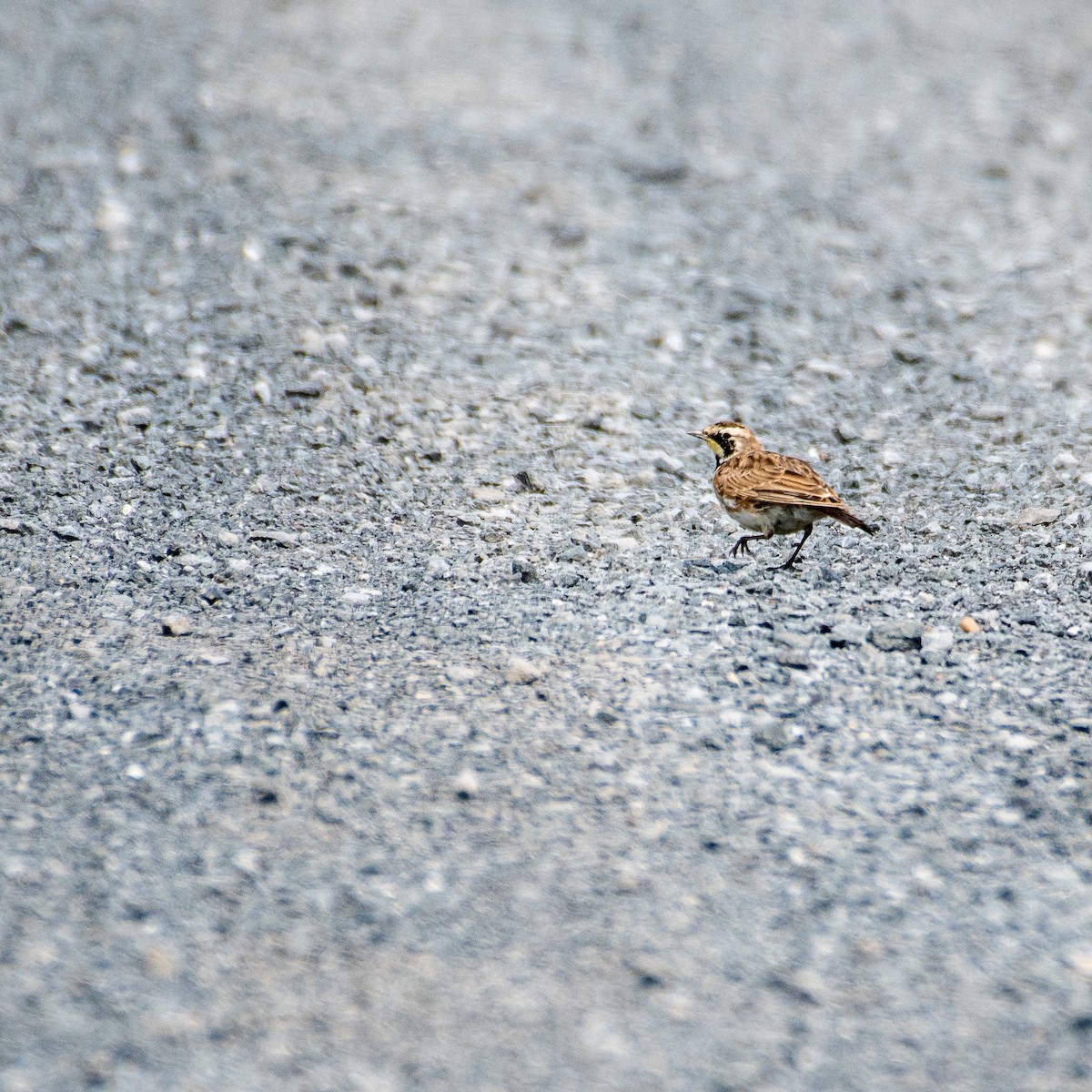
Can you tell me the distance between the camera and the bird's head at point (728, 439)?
25.0ft

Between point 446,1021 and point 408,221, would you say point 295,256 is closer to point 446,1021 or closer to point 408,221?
point 408,221

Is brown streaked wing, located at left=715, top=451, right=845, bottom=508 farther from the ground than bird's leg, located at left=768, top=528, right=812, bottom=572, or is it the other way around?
brown streaked wing, located at left=715, top=451, right=845, bottom=508

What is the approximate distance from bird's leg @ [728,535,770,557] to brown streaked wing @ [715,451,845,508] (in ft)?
0.95

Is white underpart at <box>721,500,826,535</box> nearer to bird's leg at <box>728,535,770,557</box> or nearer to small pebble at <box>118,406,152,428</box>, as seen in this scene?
bird's leg at <box>728,535,770,557</box>

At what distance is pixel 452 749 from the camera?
18.2 feet

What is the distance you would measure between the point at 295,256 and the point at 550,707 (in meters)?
5.39

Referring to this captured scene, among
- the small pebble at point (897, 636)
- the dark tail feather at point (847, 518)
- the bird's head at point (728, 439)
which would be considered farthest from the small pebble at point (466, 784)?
the bird's head at point (728, 439)

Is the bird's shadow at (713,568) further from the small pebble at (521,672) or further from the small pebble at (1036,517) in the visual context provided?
the small pebble at (1036,517)

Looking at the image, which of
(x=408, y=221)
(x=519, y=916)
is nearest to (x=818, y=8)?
(x=408, y=221)

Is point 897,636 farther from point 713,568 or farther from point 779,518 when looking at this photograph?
point 713,568

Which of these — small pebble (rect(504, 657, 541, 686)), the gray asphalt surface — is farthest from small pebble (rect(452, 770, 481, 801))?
small pebble (rect(504, 657, 541, 686))

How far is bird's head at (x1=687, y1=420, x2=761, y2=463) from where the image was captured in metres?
7.61

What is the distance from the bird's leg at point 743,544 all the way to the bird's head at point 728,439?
58cm

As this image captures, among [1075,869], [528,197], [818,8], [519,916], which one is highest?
[818,8]
